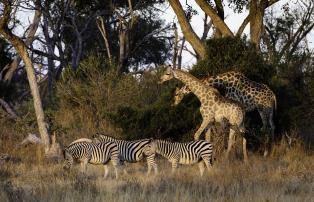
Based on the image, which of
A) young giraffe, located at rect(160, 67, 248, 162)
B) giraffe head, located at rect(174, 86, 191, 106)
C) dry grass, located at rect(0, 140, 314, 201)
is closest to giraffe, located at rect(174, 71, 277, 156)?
giraffe head, located at rect(174, 86, 191, 106)

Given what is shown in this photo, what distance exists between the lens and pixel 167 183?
11.5 m

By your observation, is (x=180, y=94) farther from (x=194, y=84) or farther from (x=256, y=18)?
(x=256, y=18)

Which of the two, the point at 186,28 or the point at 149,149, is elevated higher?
the point at 186,28

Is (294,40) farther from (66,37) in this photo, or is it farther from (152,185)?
(152,185)

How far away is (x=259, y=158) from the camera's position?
54.8 feet

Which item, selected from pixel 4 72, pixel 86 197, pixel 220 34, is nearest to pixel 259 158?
pixel 220 34

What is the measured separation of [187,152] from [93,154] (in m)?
1.92

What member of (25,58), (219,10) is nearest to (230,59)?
(219,10)

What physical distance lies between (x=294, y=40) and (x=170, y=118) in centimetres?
1869

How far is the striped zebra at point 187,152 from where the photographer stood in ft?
45.8

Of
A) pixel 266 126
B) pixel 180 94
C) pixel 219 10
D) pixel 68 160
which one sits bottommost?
pixel 68 160

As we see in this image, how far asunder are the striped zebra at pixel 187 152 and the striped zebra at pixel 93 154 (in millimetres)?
876

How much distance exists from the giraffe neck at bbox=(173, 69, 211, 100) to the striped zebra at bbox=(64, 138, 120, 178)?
3083mm

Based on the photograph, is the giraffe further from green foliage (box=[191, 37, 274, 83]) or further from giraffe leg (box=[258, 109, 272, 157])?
green foliage (box=[191, 37, 274, 83])
